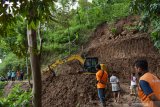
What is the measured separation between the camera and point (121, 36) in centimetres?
2945

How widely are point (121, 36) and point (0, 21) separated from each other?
86.1ft

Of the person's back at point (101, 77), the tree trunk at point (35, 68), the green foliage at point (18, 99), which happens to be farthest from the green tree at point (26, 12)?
the green foliage at point (18, 99)

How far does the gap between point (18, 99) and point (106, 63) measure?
728 cm

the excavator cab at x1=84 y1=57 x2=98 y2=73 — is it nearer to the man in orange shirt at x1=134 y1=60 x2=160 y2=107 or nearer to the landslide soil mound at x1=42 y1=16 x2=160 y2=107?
the landslide soil mound at x1=42 y1=16 x2=160 y2=107

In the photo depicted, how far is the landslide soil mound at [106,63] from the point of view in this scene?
20.0 m

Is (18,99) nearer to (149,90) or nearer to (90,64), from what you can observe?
(90,64)

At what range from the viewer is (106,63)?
27.2 metres

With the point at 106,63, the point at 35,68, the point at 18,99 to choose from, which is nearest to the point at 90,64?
the point at 106,63

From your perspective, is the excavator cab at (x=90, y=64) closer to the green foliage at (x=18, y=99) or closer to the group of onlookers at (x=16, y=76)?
the green foliage at (x=18, y=99)

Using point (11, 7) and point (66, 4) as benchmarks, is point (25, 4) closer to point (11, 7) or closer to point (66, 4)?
point (11, 7)

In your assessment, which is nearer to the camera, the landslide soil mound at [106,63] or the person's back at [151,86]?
the person's back at [151,86]

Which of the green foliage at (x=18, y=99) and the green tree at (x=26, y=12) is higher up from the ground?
the green tree at (x=26, y=12)

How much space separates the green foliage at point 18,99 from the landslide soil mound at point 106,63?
4.80ft

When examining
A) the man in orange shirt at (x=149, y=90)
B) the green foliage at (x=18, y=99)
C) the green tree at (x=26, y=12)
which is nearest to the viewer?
the green tree at (x=26, y=12)
